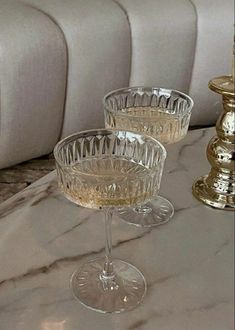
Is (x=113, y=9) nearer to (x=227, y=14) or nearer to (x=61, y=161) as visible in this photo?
(x=227, y=14)

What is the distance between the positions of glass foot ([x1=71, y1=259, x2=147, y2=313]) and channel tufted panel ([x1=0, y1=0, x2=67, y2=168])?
0.66 meters

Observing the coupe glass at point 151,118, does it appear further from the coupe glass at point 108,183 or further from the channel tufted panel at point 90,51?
the channel tufted panel at point 90,51

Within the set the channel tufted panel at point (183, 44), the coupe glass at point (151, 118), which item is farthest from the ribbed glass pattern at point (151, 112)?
the channel tufted panel at point (183, 44)

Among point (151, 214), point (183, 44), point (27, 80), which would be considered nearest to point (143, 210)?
point (151, 214)

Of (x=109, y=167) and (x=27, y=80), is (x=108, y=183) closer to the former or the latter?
(x=109, y=167)

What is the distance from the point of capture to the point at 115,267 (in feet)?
2.11

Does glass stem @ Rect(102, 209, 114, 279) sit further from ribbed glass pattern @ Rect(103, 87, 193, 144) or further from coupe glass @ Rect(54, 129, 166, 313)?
→ ribbed glass pattern @ Rect(103, 87, 193, 144)

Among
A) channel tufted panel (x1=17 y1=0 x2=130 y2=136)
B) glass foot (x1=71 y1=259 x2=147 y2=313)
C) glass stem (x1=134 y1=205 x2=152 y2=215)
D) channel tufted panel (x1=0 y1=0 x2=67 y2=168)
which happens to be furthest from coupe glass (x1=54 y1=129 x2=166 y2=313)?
channel tufted panel (x1=17 y1=0 x2=130 y2=136)

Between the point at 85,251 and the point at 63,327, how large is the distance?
134mm

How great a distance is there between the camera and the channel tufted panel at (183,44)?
1.47 m

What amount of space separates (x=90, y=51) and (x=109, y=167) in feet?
2.44

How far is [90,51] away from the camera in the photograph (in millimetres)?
1348

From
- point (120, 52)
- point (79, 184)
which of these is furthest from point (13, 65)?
point (79, 184)

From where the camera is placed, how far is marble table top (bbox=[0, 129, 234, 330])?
0.56m
